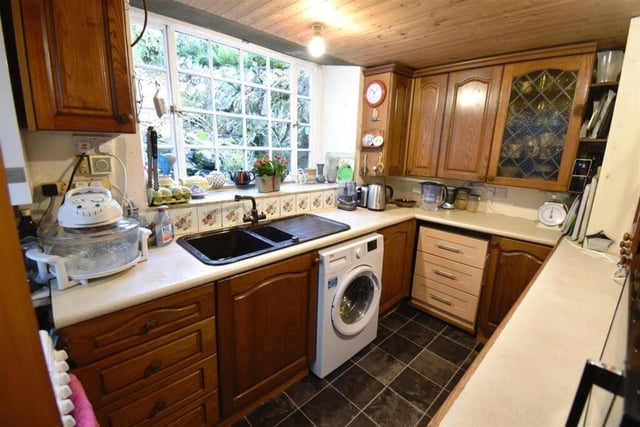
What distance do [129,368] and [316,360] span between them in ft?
3.42

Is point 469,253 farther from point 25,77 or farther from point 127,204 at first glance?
point 25,77

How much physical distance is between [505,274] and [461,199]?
0.80 metres

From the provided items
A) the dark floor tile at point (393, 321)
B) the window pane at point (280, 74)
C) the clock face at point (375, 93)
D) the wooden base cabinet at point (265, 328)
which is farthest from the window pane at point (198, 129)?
the dark floor tile at point (393, 321)

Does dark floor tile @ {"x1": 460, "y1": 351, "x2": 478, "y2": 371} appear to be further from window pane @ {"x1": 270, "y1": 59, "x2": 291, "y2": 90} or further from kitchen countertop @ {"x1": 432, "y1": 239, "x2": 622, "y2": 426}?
window pane @ {"x1": 270, "y1": 59, "x2": 291, "y2": 90}

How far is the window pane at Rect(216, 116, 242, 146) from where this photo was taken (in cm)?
215

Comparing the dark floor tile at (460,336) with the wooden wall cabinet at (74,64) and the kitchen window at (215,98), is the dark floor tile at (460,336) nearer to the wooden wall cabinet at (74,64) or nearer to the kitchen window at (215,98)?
the kitchen window at (215,98)

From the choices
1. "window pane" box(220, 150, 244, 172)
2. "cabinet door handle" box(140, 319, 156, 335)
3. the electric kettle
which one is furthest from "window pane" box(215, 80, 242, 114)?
"cabinet door handle" box(140, 319, 156, 335)

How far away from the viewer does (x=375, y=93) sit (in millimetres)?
2430

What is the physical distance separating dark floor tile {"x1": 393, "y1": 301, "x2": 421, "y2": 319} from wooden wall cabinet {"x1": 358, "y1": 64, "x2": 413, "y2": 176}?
1199 mm

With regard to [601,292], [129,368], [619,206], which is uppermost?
[619,206]

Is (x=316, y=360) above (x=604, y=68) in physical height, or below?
below

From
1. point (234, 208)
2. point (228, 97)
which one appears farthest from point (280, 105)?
point (234, 208)

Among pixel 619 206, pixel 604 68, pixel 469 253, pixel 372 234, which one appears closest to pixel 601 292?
pixel 619 206

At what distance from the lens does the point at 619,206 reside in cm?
162
